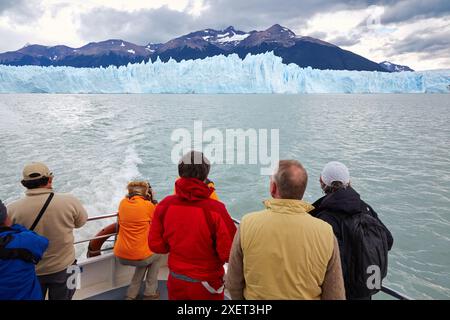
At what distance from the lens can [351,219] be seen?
1.96 meters

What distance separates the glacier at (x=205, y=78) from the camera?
7088 cm

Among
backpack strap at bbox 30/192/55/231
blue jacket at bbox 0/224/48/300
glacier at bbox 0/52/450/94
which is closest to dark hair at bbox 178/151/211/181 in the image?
blue jacket at bbox 0/224/48/300

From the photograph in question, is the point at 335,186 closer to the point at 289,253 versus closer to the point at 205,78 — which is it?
the point at 289,253

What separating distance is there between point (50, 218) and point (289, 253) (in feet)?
5.76

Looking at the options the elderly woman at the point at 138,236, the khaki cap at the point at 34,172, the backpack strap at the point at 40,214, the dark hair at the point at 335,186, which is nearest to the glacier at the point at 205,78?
the elderly woman at the point at 138,236

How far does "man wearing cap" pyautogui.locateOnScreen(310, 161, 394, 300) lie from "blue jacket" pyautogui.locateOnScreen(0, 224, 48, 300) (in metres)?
1.70

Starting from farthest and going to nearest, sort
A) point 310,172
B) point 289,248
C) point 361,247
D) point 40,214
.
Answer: point 310,172 → point 40,214 → point 361,247 → point 289,248

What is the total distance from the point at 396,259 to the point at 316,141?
42.9 feet

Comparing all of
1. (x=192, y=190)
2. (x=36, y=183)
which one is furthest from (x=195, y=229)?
(x=36, y=183)

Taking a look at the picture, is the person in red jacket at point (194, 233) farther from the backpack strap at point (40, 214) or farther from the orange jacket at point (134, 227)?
the orange jacket at point (134, 227)

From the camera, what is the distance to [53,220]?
7.85 feet

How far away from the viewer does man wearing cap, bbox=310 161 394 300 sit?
1.95 m

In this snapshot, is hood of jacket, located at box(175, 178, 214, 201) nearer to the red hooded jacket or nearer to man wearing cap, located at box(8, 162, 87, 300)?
the red hooded jacket
